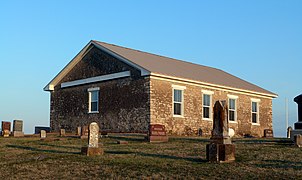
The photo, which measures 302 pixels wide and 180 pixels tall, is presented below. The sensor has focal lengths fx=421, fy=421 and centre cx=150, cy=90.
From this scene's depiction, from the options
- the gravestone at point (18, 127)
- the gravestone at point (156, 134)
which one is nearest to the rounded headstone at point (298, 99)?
the gravestone at point (156, 134)

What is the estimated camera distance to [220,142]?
1259 centimetres

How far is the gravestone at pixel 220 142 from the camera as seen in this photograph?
12.4 metres

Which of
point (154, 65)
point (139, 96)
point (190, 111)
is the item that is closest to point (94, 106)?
point (139, 96)

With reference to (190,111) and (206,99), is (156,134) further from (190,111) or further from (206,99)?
(206,99)

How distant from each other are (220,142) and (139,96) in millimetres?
14547

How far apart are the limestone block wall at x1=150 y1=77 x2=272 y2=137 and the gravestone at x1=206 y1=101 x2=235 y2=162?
42.9ft

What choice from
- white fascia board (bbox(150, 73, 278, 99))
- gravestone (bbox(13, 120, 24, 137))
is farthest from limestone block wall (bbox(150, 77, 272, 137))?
gravestone (bbox(13, 120, 24, 137))

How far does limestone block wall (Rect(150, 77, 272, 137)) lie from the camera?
26.5m

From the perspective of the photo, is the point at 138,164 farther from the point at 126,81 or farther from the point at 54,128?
the point at 54,128

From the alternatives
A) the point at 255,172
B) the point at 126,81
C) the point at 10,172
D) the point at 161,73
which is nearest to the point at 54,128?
the point at 126,81

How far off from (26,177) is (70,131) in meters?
19.7

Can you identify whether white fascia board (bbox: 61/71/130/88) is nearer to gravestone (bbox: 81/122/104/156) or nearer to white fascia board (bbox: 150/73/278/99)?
white fascia board (bbox: 150/73/278/99)

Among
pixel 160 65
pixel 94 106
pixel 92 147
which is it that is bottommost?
pixel 92 147

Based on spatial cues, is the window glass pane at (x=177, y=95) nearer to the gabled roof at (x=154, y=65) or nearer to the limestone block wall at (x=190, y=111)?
the limestone block wall at (x=190, y=111)
